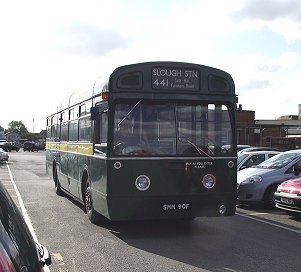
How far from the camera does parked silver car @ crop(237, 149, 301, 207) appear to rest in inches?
502

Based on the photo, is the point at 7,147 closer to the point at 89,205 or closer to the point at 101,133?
the point at 89,205

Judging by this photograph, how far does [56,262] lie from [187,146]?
10.7 feet

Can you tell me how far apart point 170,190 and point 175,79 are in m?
2.03

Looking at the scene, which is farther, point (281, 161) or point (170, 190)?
point (281, 161)

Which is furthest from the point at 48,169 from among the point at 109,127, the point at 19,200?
the point at 109,127

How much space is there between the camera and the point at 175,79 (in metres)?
9.11

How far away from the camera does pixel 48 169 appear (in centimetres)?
1797

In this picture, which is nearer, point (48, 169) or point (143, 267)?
point (143, 267)

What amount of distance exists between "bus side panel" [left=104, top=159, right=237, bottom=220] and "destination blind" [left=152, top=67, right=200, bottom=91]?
1362mm

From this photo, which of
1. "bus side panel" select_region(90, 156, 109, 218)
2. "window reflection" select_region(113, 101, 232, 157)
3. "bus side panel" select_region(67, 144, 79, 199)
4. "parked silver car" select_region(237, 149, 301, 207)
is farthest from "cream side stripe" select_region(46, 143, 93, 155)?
"parked silver car" select_region(237, 149, 301, 207)

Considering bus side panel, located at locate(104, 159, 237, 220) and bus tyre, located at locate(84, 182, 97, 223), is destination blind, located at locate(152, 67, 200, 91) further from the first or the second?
bus tyre, located at locate(84, 182, 97, 223)

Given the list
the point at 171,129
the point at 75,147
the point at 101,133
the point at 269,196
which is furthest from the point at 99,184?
the point at 269,196

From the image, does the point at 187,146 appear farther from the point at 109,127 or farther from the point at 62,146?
the point at 62,146

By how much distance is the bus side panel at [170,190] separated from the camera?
8609 millimetres
